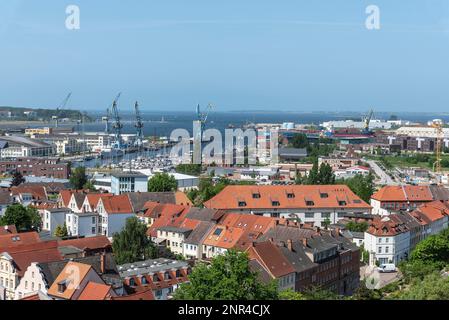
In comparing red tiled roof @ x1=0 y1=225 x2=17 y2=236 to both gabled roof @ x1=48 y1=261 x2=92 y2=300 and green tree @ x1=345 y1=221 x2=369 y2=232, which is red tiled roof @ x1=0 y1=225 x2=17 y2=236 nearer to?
gabled roof @ x1=48 y1=261 x2=92 y2=300

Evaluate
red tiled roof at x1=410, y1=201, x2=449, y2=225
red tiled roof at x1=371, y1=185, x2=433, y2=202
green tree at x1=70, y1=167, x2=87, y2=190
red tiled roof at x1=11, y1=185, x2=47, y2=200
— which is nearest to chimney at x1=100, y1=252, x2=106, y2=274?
red tiled roof at x1=410, y1=201, x2=449, y2=225

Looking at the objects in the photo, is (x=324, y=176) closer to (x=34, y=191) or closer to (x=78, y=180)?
(x=78, y=180)

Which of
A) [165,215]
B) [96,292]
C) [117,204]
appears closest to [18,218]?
[117,204]

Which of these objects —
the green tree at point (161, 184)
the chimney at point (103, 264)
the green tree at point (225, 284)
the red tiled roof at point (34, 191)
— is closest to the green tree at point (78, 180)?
the red tiled roof at point (34, 191)

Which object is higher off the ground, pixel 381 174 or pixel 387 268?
pixel 387 268

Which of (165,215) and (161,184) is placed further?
(161,184)

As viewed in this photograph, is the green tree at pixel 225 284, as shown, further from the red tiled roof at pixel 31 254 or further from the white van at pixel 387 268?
the white van at pixel 387 268
